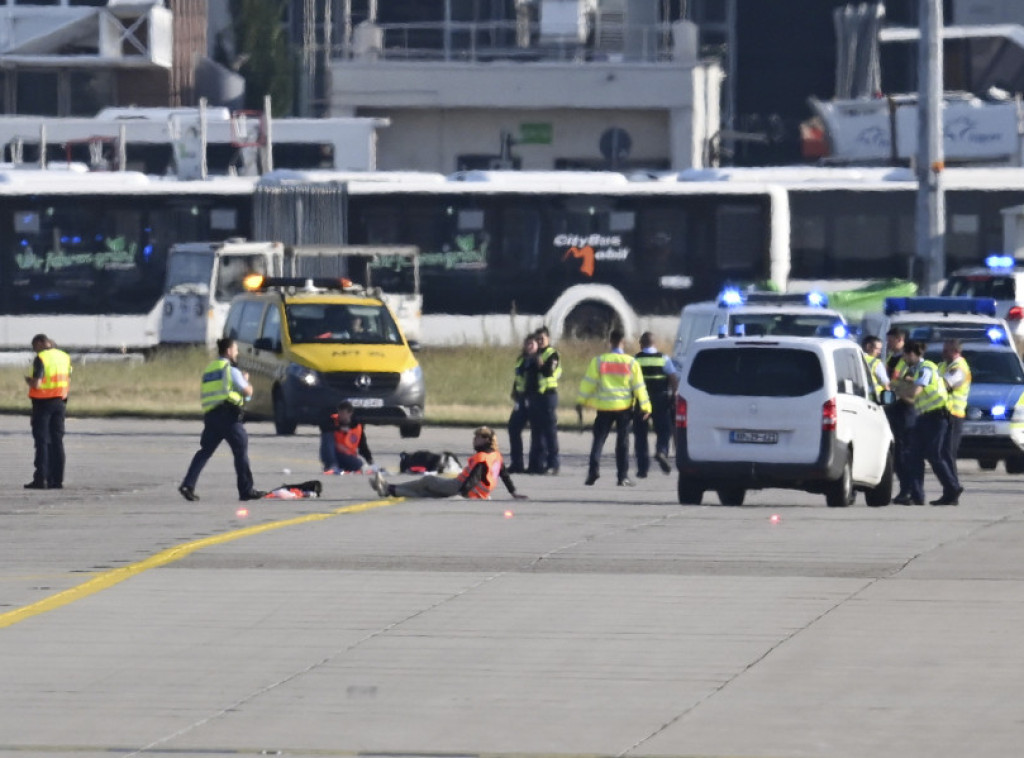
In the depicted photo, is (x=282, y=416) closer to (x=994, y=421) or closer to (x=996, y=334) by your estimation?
(x=996, y=334)

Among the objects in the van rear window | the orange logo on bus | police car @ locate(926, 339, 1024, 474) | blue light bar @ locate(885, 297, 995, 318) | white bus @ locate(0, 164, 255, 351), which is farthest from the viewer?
the orange logo on bus

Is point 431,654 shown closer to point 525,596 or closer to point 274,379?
point 525,596

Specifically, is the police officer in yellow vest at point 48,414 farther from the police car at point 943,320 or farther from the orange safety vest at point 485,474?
the police car at point 943,320

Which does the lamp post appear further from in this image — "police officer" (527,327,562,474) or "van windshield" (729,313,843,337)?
"police officer" (527,327,562,474)

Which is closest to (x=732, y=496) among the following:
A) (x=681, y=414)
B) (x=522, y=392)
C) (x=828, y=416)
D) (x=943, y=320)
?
(x=681, y=414)

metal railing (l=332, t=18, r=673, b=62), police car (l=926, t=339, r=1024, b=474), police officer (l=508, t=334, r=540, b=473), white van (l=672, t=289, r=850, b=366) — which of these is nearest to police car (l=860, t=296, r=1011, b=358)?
white van (l=672, t=289, r=850, b=366)

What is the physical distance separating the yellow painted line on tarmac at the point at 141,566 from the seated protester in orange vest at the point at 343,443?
4.05 m

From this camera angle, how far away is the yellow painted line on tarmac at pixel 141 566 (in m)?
14.3

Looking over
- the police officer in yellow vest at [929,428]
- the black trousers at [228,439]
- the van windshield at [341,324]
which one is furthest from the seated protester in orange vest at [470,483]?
the van windshield at [341,324]

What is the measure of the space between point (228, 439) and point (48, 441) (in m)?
2.67

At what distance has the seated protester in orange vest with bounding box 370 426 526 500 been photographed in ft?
73.8

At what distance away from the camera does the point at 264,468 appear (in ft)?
89.1

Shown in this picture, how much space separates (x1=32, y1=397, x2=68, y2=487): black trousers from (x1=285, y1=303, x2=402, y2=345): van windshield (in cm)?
795

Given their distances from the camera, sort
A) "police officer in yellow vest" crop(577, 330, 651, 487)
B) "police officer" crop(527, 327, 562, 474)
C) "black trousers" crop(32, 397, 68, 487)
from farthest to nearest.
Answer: "police officer" crop(527, 327, 562, 474) < "police officer in yellow vest" crop(577, 330, 651, 487) < "black trousers" crop(32, 397, 68, 487)
